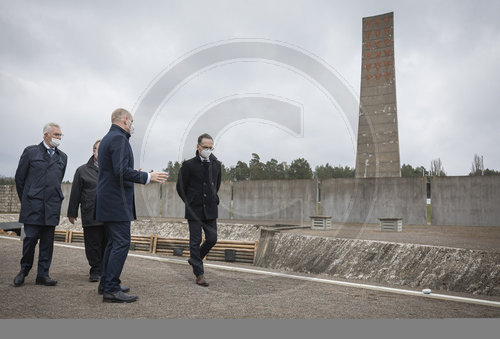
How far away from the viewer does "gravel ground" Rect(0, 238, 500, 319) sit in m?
3.77

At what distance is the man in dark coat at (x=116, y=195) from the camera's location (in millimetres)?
4324

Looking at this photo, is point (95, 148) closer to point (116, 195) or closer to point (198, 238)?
point (116, 195)

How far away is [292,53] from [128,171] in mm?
8859

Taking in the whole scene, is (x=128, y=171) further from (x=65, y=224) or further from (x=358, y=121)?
(x=358, y=121)

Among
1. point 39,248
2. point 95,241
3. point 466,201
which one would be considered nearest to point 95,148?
point 95,241

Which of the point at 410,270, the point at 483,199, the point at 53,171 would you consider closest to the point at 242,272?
the point at 410,270

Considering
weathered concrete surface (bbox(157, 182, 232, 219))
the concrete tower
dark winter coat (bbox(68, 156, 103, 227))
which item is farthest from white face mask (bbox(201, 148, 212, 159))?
the concrete tower

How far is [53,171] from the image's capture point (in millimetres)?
5531

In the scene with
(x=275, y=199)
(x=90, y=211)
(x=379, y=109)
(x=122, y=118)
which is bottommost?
(x=90, y=211)

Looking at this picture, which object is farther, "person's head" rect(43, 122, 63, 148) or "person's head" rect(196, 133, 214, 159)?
"person's head" rect(196, 133, 214, 159)

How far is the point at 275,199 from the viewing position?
1708 cm

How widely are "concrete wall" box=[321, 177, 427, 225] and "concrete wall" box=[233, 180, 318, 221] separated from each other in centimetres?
61

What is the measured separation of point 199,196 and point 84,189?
71.7 inches

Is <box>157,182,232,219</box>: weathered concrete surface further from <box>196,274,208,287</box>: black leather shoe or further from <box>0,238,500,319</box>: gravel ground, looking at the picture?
<box>196,274,208,287</box>: black leather shoe
